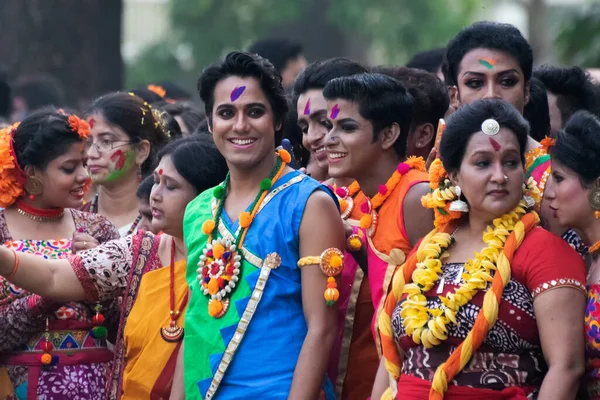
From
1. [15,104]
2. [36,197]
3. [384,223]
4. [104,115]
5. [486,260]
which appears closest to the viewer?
[486,260]

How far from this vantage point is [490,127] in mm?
4242

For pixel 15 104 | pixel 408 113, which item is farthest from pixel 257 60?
pixel 15 104

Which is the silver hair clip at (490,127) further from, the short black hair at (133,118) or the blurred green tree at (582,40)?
the blurred green tree at (582,40)

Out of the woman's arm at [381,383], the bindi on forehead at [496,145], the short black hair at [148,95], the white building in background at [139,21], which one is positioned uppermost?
the white building in background at [139,21]

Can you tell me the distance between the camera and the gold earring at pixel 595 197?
416cm

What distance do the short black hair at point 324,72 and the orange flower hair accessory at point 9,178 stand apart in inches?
57.1

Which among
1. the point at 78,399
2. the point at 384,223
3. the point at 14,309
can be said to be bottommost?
the point at 78,399

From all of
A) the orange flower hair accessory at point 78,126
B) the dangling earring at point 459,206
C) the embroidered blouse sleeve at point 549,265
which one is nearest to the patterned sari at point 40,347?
the orange flower hair accessory at point 78,126

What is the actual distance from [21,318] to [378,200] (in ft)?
5.98

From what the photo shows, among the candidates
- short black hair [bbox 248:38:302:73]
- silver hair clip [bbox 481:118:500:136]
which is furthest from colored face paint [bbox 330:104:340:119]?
short black hair [bbox 248:38:302:73]

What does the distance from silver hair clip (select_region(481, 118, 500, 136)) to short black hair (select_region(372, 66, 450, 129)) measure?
109cm

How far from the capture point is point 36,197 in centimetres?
579

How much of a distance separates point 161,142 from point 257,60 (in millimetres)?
2226

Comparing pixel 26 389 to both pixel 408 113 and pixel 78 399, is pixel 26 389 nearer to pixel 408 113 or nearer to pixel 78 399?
pixel 78 399
